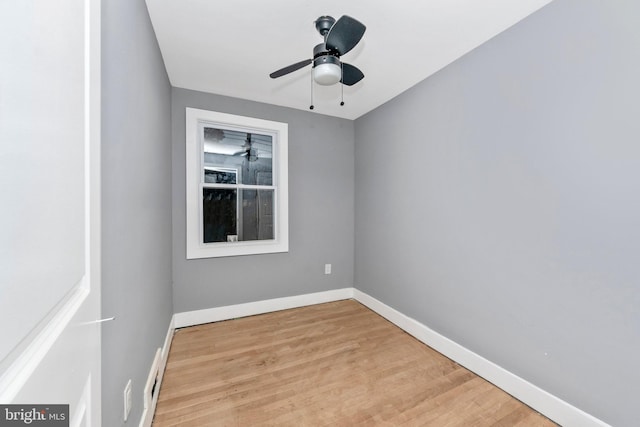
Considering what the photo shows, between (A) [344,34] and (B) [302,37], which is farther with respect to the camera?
(B) [302,37]

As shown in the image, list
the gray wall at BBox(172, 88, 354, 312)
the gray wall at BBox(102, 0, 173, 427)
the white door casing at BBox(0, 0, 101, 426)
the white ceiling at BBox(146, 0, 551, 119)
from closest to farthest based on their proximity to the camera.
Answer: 1. the white door casing at BBox(0, 0, 101, 426)
2. the gray wall at BBox(102, 0, 173, 427)
3. the white ceiling at BBox(146, 0, 551, 119)
4. the gray wall at BBox(172, 88, 354, 312)

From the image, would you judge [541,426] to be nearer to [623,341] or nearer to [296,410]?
[623,341]

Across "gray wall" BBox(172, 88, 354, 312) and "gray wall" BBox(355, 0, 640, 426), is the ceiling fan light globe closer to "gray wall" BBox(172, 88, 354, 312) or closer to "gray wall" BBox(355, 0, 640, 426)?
"gray wall" BBox(355, 0, 640, 426)

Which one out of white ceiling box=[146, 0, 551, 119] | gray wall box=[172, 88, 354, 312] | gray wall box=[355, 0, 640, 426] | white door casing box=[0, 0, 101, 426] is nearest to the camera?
white door casing box=[0, 0, 101, 426]

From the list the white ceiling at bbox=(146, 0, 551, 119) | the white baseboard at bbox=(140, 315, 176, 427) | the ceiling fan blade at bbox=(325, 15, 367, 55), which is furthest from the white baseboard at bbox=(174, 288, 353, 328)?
the ceiling fan blade at bbox=(325, 15, 367, 55)

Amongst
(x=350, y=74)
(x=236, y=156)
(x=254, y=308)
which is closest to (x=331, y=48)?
(x=350, y=74)

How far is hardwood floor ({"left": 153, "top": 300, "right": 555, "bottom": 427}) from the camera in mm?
1571

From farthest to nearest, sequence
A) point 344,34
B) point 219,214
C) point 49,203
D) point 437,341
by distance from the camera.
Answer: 1. point 219,214
2. point 437,341
3. point 344,34
4. point 49,203

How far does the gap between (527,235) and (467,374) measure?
3.79 ft

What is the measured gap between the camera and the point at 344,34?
1.49 metres

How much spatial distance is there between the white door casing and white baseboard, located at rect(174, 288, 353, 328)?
2.16m

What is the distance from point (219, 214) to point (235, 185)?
1.25ft

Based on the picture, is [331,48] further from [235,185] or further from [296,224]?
A: [296,224]

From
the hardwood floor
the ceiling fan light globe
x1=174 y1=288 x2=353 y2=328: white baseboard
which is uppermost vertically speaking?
the ceiling fan light globe
